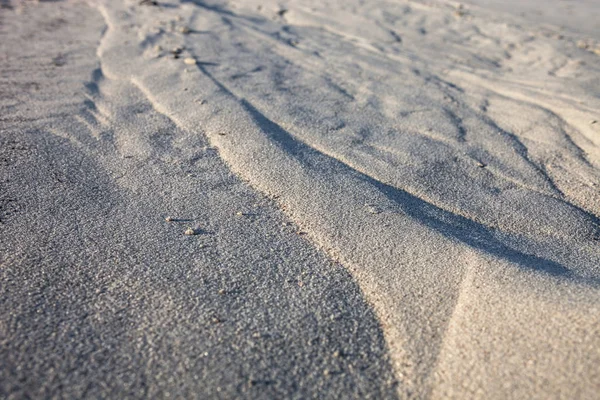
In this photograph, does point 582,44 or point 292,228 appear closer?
point 292,228

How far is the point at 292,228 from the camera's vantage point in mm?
1925

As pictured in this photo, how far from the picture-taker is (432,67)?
4.12 m

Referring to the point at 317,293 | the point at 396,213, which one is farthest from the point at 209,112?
the point at 317,293

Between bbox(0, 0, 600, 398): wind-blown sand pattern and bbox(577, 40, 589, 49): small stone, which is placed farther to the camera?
bbox(577, 40, 589, 49): small stone

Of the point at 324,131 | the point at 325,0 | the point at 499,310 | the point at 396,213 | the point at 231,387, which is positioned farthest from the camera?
the point at 325,0

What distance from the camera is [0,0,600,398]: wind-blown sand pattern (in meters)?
1.35

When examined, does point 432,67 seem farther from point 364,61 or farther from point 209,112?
point 209,112

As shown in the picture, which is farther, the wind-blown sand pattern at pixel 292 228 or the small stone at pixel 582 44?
the small stone at pixel 582 44

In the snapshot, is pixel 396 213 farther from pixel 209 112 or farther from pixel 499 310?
pixel 209 112

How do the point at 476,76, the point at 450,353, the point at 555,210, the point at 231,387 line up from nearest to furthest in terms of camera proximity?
1. the point at 231,387
2. the point at 450,353
3. the point at 555,210
4. the point at 476,76

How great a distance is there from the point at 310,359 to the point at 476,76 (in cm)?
320

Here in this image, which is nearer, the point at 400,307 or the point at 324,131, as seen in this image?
the point at 400,307

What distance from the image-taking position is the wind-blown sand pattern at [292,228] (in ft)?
4.42

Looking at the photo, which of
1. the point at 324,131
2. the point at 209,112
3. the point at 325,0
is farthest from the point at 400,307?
the point at 325,0
